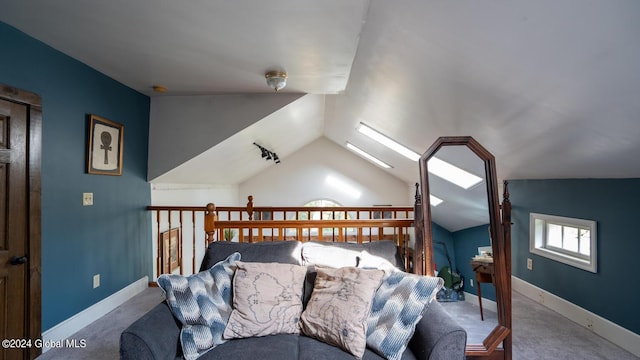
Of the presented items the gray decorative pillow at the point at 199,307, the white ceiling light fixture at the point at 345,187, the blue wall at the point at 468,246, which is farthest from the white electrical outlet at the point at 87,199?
the white ceiling light fixture at the point at 345,187

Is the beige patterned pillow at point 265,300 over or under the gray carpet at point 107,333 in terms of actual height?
over

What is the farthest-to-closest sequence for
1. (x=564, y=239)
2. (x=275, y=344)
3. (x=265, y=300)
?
1. (x=564, y=239)
2. (x=265, y=300)
3. (x=275, y=344)

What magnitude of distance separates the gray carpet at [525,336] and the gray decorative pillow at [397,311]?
0.64 meters

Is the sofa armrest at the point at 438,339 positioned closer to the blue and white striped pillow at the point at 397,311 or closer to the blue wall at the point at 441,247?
the blue and white striped pillow at the point at 397,311

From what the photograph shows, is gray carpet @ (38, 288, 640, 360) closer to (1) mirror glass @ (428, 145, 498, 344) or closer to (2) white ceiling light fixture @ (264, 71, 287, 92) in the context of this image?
(1) mirror glass @ (428, 145, 498, 344)

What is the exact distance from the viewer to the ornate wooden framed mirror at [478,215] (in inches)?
76.9

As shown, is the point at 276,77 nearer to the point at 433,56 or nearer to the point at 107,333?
the point at 433,56

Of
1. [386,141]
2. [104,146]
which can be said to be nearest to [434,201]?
[386,141]

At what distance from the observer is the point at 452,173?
88.3 inches

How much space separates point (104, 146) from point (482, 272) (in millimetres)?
3508

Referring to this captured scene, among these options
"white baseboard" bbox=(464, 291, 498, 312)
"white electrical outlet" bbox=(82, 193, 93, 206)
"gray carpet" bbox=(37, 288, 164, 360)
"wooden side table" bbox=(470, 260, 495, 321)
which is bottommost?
"gray carpet" bbox=(37, 288, 164, 360)

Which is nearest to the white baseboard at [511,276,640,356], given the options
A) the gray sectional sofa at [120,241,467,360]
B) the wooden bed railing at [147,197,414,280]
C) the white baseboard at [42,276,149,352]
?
the wooden bed railing at [147,197,414,280]

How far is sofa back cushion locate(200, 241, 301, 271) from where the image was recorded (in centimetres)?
211

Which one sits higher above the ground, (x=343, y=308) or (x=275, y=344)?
(x=343, y=308)
